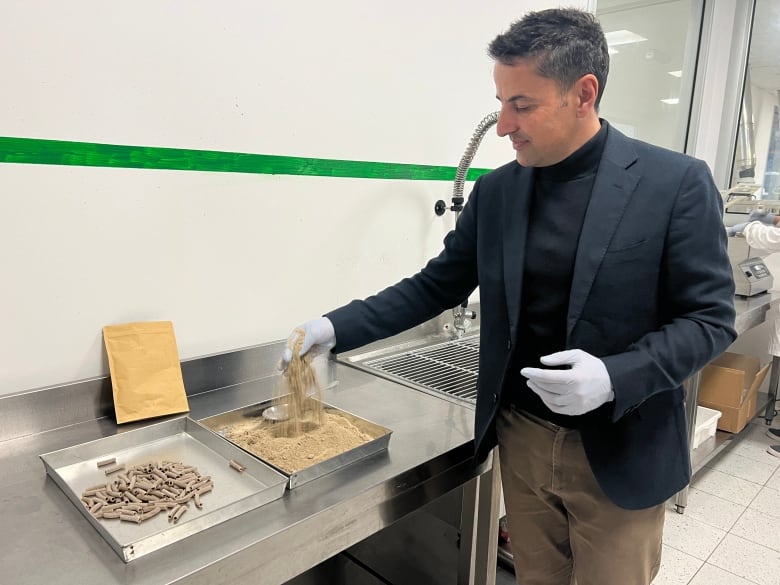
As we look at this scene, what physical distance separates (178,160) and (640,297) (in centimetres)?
117

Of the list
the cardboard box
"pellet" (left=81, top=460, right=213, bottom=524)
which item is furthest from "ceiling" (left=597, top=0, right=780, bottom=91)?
"pellet" (left=81, top=460, right=213, bottom=524)

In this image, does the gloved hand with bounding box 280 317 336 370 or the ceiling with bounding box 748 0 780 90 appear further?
the ceiling with bounding box 748 0 780 90

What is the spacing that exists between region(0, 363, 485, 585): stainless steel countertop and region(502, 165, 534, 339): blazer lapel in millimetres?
386

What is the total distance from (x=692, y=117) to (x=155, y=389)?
415 centimetres

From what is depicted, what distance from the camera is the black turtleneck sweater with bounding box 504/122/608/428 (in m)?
1.17

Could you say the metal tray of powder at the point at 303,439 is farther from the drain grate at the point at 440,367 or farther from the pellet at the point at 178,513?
the drain grate at the point at 440,367

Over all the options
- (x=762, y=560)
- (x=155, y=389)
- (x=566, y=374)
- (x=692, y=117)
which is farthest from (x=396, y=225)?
(x=692, y=117)

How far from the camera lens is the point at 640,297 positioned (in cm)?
110

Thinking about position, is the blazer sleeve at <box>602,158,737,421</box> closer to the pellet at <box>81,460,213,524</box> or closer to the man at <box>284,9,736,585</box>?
the man at <box>284,9,736,585</box>

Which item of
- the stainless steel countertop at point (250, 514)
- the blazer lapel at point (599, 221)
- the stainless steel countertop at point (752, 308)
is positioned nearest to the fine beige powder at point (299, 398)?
the stainless steel countertop at point (250, 514)

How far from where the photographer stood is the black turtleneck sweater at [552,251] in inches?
46.0

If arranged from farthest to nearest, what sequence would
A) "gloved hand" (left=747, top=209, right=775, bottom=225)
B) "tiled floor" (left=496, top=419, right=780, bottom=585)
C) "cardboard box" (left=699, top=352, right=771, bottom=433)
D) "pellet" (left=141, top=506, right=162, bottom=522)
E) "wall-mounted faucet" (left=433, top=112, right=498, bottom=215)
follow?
"gloved hand" (left=747, top=209, right=775, bottom=225) → "cardboard box" (left=699, top=352, right=771, bottom=433) → "tiled floor" (left=496, top=419, right=780, bottom=585) → "wall-mounted faucet" (left=433, top=112, right=498, bottom=215) → "pellet" (left=141, top=506, right=162, bottom=522)

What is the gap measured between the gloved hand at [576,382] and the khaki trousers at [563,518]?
19 centimetres

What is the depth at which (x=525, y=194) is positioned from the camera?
1240 mm
